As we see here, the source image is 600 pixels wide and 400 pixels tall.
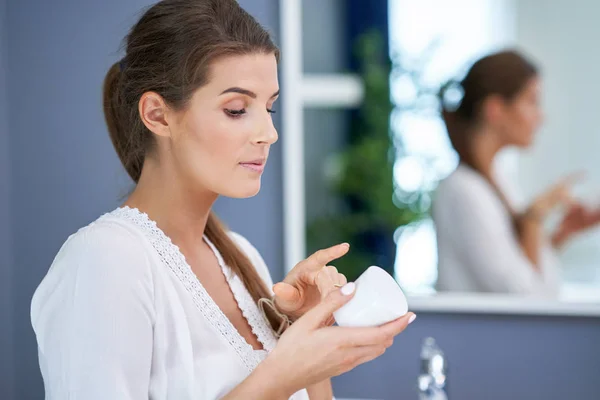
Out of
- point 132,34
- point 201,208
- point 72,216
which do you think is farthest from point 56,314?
point 72,216

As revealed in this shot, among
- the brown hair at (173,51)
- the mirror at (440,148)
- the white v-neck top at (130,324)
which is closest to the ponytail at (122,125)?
the brown hair at (173,51)

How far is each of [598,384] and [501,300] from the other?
0.33 metres

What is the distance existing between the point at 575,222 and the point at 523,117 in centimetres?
30

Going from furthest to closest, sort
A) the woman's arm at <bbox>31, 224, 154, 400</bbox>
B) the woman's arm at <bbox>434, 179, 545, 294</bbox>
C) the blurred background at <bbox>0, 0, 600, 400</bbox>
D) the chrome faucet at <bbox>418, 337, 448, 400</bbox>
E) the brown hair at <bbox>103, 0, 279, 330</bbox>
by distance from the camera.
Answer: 1. the woman's arm at <bbox>434, 179, 545, 294</bbox>
2. the blurred background at <bbox>0, 0, 600, 400</bbox>
3. the chrome faucet at <bbox>418, 337, 448, 400</bbox>
4. the brown hair at <bbox>103, 0, 279, 330</bbox>
5. the woman's arm at <bbox>31, 224, 154, 400</bbox>

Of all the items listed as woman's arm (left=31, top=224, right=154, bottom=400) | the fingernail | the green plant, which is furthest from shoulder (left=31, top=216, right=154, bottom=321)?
the green plant

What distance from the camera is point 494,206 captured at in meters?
1.86

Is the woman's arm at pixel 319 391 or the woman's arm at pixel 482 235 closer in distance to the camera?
the woman's arm at pixel 319 391

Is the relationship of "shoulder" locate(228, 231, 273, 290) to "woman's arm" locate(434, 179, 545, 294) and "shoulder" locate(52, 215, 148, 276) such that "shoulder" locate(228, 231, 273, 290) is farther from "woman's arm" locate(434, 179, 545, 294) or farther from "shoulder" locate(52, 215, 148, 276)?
"woman's arm" locate(434, 179, 545, 294)

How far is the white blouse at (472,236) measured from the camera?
1838 millimetres

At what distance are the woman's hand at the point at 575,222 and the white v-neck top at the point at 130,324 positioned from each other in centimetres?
105

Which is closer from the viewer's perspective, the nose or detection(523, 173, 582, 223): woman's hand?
the nose

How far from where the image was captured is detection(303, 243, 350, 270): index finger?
99 cm

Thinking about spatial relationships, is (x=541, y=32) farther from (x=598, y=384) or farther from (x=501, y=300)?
(x=598, y=384)

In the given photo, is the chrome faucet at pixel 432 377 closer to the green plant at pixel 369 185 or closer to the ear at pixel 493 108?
the green plant at pixel 369 185
